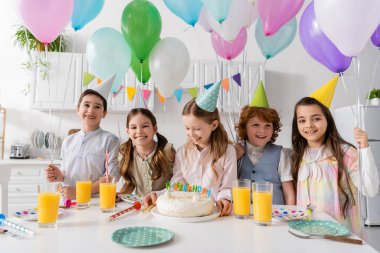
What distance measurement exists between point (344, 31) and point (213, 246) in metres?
1.05

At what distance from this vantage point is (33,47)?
3564mm

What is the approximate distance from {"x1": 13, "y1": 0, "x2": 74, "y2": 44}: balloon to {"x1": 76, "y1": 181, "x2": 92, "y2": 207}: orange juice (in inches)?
33.7

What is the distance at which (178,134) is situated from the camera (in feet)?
12.7

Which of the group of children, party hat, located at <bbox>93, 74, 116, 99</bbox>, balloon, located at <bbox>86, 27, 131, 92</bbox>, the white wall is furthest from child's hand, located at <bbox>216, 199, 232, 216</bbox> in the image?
the white wall

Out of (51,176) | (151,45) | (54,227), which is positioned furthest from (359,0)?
(51,176)

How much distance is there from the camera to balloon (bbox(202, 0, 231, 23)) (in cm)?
170

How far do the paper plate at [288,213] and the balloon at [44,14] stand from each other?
4.47 feet

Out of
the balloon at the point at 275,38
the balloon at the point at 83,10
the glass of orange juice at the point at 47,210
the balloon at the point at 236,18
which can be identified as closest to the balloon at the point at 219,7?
the balloon at the point at 236,18

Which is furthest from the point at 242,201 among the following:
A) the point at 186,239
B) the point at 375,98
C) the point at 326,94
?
the point at 375,98

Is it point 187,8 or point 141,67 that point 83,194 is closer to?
point 141,67

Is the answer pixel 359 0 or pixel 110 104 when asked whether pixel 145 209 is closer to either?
pixel 359 0

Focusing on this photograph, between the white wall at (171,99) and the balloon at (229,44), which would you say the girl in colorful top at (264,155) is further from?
the white wall at (171,99)

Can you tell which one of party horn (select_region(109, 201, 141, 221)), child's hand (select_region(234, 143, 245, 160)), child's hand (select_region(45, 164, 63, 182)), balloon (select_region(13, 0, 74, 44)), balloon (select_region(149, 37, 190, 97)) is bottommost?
party horn (select_region(109, 201, 141, 221))

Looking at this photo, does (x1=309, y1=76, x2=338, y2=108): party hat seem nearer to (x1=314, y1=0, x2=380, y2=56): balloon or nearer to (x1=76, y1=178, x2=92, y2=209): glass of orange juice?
(x1=314, y1=0, x2=380, y2=56): balloon
